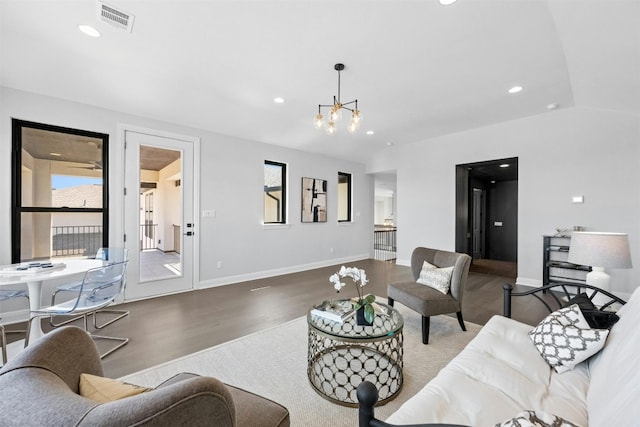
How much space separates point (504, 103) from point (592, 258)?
2.68 metres

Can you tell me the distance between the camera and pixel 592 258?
239 centimetres

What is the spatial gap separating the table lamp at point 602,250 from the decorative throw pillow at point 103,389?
3289 mm

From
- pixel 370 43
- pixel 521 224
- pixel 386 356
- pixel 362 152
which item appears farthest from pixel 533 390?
pixel 362 152

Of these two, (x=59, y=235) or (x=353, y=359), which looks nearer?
(x=353, y=359)

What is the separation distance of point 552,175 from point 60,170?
729cm

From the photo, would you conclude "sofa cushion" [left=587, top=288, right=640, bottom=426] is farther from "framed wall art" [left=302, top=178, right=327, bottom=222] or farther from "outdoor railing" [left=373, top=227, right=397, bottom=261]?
"outdoor railing" [left=373, top=227, right=397, bottom=261]

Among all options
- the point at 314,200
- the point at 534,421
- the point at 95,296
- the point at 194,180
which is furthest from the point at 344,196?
the point at 534,421

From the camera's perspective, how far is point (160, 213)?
625 centimetres

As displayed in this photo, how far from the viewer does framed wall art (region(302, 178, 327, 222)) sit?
6.25 m

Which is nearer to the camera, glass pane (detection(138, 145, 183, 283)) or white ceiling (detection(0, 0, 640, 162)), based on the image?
white ceiling (detection(0, 0, 640, 162))

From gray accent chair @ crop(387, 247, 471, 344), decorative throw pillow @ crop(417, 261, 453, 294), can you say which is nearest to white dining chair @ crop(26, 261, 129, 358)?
gray accent chair @ crop(387, 247, 471, 344)

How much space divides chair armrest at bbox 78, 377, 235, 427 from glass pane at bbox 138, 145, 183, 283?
404 centimetres

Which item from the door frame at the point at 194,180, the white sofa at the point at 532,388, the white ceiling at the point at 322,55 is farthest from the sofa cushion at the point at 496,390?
the door frame at the point at 194,180

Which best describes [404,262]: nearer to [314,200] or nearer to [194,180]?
[314,200]
